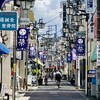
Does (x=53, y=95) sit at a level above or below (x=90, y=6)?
below

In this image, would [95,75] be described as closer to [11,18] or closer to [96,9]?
[96,9]

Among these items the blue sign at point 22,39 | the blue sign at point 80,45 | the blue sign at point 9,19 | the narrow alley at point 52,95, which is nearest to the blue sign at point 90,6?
the blue sign at point 22,39

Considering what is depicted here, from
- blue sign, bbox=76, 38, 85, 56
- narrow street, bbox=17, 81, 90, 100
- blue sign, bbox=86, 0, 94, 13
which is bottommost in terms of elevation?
narrow street, bbox=17, 81, 90, 100

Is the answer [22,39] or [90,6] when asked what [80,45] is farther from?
[22,39]

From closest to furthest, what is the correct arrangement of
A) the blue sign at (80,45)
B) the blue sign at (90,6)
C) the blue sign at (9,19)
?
the blue sign at (9,19) < the blue sign at (90,6) < the blue sign at (80,45)

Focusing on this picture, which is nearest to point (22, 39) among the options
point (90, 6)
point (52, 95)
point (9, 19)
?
point (52, 95)

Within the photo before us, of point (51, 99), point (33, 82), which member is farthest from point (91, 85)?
point (33, 82)

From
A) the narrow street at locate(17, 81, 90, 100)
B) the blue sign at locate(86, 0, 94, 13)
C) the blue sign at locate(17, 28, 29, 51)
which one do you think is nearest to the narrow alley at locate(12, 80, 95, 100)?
the narrow street at locate(17, 81, 90, 100)

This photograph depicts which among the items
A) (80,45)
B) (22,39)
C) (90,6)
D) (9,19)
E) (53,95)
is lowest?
(53,95)

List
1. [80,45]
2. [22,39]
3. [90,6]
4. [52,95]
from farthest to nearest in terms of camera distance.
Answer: [80,45] < [90,6] < [52,95] < [22,39]

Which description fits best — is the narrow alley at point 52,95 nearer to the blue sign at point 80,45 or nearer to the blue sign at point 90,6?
the blue sign at point 80,45

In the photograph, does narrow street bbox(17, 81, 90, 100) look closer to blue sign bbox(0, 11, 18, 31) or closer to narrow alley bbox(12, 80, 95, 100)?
narrow alley bbox(12, 80, 95, 100)

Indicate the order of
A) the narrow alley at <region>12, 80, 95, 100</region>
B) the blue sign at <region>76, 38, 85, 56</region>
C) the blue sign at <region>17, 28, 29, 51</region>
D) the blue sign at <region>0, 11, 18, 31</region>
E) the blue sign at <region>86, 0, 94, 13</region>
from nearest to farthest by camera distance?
the blue sign at <region>0, 11, 18, 31</region> < the narrow alley at <region>12, 80, 95, 100</region> < the blue sign at <region>17, 28, 29, 51</region> < the blue sign at <region>86, 0, 94, 13</region> < the blue sign at <region>76, 38, 85, 56</region>

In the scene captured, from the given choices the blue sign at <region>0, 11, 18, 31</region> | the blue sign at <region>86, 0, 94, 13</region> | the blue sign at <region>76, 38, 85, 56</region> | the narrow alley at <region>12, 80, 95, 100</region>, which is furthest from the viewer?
the blue sign at <region>76, 38, 85, 56</region>
